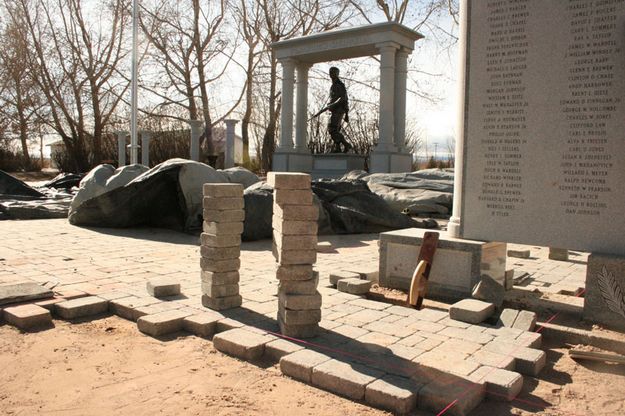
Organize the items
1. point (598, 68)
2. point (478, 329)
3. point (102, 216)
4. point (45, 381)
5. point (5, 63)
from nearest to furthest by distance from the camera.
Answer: point (45, 381)
point (478, 329)
point (598, 68)
point (102, 216)
point (5, 63)

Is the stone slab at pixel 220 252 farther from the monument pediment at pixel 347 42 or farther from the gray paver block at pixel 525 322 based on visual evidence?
the monument pediment at pixel 347 42

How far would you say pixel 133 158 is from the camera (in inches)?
744

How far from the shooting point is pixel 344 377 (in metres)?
3.16

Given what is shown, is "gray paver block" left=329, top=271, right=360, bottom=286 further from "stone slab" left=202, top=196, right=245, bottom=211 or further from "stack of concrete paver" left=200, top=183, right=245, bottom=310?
"stone slab" left=202, top=196, right=245, bottom=211

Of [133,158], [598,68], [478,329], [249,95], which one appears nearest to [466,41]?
[598,68]

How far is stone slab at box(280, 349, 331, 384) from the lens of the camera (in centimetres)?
333

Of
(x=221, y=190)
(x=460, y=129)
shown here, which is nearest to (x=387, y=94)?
(x=460, y=129)

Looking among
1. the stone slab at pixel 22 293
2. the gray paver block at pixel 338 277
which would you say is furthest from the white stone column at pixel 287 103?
the stone slab at pixel 22 293

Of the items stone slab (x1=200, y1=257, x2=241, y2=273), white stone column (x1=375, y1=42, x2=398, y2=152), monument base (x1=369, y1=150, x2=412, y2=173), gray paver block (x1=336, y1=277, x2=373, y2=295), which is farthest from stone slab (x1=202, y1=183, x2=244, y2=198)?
white stone column (x1=375, y1=42, x2=398, y2=152)

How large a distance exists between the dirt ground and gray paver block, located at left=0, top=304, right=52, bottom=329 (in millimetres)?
183

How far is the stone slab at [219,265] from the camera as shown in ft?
15.3

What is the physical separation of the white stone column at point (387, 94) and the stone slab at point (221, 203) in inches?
492

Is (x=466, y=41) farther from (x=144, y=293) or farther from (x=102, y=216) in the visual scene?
(x=102, y=216)

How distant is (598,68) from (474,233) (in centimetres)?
184
